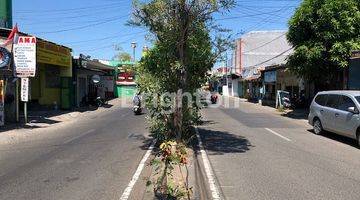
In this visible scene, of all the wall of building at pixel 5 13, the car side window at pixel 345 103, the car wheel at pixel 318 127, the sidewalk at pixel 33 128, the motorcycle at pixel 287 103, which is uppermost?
the wall of building at pixel 5 13

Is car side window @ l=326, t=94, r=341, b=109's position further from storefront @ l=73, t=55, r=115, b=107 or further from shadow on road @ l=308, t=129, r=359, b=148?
storefront @ l=73, t=55, r=115, b=107

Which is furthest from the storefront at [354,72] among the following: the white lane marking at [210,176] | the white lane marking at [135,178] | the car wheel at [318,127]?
the white lane marking at [135,178]

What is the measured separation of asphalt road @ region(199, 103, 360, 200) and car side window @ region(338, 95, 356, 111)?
46.6 inches

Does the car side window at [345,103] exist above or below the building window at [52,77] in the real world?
below

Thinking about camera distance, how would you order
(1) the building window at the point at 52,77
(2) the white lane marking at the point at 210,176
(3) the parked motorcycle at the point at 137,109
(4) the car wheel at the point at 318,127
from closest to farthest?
(2) the white lane marking at the point at 210,176 < (4) the car wheel at the point at 318,127 < (3) the parked motorcycle at the point at 137,109 < (1) the building window at the point at 52,77

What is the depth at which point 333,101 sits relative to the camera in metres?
18.0

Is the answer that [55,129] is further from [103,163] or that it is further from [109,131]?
[103,163]

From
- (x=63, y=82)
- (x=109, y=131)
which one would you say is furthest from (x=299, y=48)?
(x=63, y=82)

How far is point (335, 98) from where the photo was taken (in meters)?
17.9

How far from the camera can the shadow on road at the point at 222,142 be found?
14.5 m

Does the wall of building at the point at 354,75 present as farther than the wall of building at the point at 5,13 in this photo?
No

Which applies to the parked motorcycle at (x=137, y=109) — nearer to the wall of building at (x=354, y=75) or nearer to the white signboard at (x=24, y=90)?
the white signboard at (x=24, y=90)

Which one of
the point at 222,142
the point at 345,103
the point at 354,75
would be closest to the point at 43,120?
the point at 222,142

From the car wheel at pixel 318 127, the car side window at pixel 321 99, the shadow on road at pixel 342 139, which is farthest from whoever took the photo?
the car wheel at pixel 318 127
